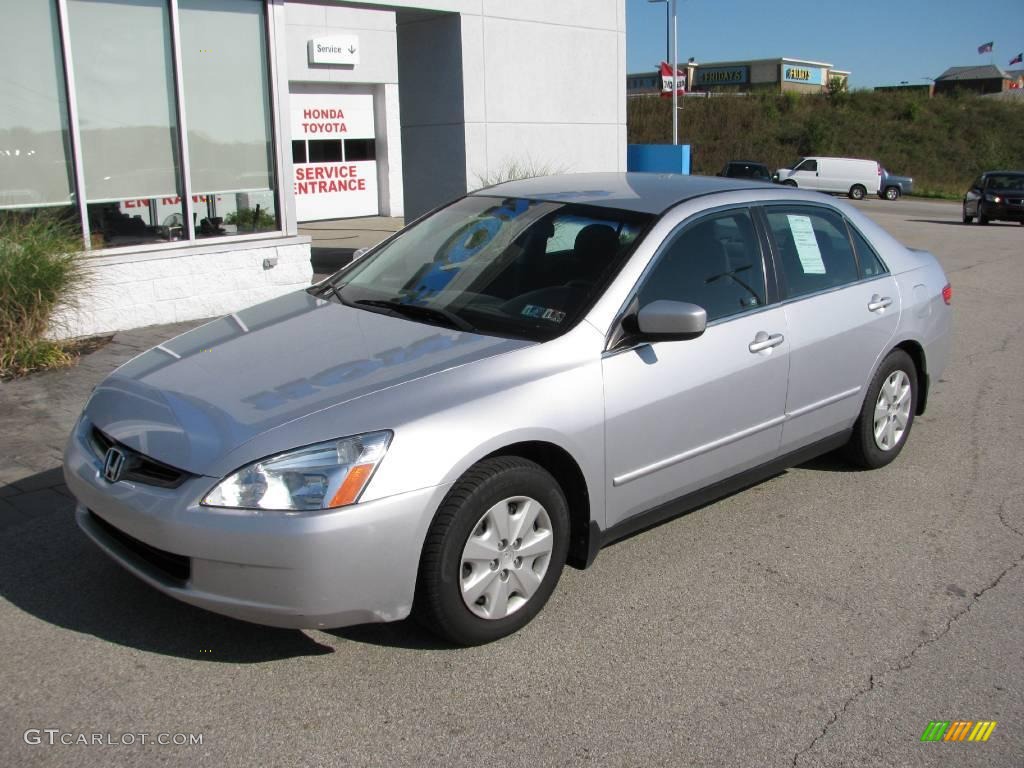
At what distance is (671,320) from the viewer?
13.3 feet

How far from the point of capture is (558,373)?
3.90m

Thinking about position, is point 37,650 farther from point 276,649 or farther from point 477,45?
point 477,45

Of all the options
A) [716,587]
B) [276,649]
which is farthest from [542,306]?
[276,649]

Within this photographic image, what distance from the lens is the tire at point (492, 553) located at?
3.51 meters

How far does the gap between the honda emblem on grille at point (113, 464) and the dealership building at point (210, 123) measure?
5.50 m

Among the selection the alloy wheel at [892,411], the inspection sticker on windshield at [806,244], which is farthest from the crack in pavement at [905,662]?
the inspection sticker on windshield at [806,244]

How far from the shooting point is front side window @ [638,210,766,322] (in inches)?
175

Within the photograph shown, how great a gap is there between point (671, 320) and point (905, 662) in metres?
1.55

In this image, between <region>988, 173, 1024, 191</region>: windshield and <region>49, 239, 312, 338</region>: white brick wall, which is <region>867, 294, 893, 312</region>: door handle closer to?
<region>49, 239, 312, 338</region>: white brick wall

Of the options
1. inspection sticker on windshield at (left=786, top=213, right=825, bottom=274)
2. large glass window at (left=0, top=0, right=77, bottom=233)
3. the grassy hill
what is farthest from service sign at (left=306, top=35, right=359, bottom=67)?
the grassy hill

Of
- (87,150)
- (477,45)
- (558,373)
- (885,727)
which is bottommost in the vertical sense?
(885,727)

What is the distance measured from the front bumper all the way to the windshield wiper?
3.23ft

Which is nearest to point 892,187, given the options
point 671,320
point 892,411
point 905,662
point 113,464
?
point 892,411

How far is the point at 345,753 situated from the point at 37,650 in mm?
1377
